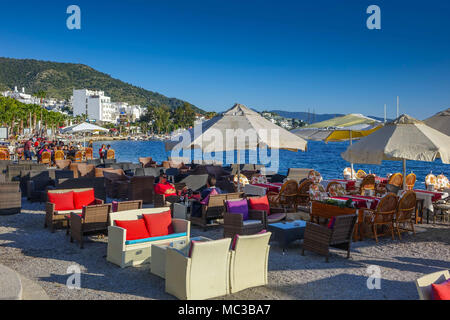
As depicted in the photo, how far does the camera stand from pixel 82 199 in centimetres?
834

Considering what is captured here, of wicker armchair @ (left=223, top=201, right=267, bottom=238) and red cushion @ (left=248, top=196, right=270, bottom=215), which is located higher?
red cushion @ (left=248, top=196, right=270, bottom=215)

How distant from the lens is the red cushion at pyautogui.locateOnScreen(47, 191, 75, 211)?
8.09 m

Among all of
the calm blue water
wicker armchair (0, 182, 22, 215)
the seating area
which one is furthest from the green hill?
the seating area

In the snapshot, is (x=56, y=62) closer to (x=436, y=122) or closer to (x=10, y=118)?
(x=10, y=118)

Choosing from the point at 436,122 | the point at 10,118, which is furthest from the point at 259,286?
the point at 10,118

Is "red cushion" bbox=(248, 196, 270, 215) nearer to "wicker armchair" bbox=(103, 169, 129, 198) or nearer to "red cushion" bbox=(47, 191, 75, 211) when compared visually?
"red cushion" bbox=(47, 191, 75, 211)

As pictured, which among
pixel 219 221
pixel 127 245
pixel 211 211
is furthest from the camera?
pixel 219 221

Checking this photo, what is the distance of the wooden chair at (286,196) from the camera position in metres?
9.75

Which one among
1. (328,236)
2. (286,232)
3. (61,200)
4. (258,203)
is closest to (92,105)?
(61,200)

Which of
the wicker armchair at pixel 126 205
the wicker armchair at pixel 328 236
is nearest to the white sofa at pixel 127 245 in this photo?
the wicker armchair at pixel 126 205

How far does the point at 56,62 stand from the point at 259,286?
19394cm

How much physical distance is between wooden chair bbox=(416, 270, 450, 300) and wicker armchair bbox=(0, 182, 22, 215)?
8997 millimetres

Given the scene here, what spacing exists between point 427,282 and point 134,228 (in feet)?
14.0

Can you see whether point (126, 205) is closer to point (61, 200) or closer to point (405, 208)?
point (61, 200)
